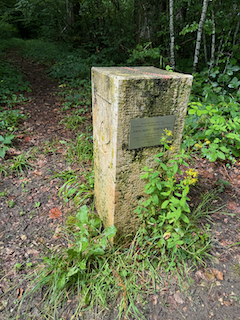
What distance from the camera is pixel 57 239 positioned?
2.38 metres

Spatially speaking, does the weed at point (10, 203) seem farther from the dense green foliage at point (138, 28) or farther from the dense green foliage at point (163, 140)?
the dense green foliage at point (138, 28)

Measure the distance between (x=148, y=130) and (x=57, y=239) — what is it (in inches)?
61.5

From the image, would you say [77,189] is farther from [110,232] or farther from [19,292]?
[19,292]

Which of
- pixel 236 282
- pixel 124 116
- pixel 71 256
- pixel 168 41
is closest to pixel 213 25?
pixel 168 41

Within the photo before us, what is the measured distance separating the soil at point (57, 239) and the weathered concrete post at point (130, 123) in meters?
0.73

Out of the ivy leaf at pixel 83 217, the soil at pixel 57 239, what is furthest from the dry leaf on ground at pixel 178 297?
the ivy leaf at pixel 83 217

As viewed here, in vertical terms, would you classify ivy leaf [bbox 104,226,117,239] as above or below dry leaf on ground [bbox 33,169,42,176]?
above

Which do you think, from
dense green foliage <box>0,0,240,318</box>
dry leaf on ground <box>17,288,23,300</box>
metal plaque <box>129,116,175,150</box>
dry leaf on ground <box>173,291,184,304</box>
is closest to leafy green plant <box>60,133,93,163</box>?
dense green foliage <box>0,0,240,318</box>

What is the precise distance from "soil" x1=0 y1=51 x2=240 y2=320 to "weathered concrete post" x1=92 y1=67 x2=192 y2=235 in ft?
2.40

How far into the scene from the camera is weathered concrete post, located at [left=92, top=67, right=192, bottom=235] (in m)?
1.64

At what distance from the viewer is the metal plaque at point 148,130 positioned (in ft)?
5.69

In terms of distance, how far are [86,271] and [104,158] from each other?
1.06 m

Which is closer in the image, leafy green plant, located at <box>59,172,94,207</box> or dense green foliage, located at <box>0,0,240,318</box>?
dense green foliage, located at <box>0,0,240,318</box>

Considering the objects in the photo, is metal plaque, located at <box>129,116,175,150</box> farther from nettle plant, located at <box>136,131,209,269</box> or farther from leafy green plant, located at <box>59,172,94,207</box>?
leafy green plant, located at <box>59,172,94,207</box>
